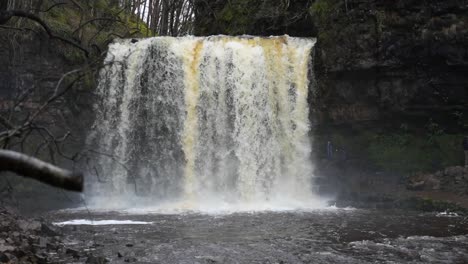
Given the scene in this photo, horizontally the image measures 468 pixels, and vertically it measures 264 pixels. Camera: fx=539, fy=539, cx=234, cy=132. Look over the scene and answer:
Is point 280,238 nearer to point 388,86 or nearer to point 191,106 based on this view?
point 191,106

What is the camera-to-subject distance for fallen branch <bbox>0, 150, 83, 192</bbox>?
282 cm

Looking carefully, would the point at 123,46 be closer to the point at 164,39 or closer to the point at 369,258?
the point at 164,39

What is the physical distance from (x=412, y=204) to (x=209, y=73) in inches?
321

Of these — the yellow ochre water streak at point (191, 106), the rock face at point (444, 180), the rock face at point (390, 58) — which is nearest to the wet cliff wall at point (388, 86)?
the rock face at point (390, 58)

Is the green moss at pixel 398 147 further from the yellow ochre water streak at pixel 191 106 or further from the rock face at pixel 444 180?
the yellow ochre water streak at pixel 191 106

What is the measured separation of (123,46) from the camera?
21.1 metres

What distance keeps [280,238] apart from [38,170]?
28.2 ft

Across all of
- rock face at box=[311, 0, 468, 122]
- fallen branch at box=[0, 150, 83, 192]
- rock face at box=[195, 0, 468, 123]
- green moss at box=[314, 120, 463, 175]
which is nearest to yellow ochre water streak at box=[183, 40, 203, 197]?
rock face at box=[195, 0, 468, 123]

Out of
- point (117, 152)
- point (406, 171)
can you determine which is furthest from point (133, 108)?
point (406, 171)

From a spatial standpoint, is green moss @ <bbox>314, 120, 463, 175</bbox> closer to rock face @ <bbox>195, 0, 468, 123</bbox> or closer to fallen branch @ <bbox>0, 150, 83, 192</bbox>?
rock face @ <bbox>195, 0, 468, 123</bbox>

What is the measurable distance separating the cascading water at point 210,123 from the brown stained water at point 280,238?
142 inches

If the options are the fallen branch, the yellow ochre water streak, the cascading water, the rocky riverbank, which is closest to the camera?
the fallen branch

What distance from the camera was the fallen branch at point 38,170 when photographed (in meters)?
2.82

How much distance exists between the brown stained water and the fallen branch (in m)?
6.12
